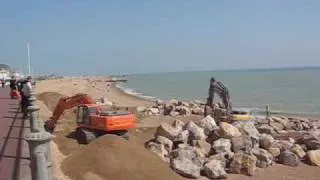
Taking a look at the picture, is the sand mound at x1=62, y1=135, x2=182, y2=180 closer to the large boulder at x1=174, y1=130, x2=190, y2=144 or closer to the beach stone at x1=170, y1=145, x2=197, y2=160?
the beach stone at x1=170, y1=145, x2=197, y2=160

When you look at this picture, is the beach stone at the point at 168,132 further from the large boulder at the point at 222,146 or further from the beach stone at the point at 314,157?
the beach stone at the point at 314,157

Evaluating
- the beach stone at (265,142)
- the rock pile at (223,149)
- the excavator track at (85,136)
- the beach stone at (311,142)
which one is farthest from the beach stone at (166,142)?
the beach stone at (311,142)

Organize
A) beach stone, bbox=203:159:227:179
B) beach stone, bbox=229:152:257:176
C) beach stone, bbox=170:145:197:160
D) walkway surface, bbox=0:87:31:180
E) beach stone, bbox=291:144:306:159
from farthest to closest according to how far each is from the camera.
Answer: beach stone, bbox=291:144:306:159 < beach stone, bbox=170:145:197:160 < beach stone, bbox=229:152:257:176 < beach stone, bbox=203:159:227:179 < walkway surface, bbox=0:87:31:180

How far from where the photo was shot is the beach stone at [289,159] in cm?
1958

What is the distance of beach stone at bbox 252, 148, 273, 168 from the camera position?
1888 centimetres

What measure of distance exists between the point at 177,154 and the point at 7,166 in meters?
9.32

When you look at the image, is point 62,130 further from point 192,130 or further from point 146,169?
point 146,169

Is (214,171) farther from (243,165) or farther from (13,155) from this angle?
(13,155)

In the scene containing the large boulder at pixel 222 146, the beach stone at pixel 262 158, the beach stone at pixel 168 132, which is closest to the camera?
the beach stone at pixel 262 158

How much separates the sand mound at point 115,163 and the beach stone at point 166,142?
354 centimetres

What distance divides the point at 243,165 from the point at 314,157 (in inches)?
151

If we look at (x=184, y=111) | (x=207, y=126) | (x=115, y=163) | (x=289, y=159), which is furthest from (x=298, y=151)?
(x=184, y=111)

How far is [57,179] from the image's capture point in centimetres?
1220

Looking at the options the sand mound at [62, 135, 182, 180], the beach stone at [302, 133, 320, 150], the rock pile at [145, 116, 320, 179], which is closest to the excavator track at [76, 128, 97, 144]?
the sand mound at [62, 135, 182, 180]
